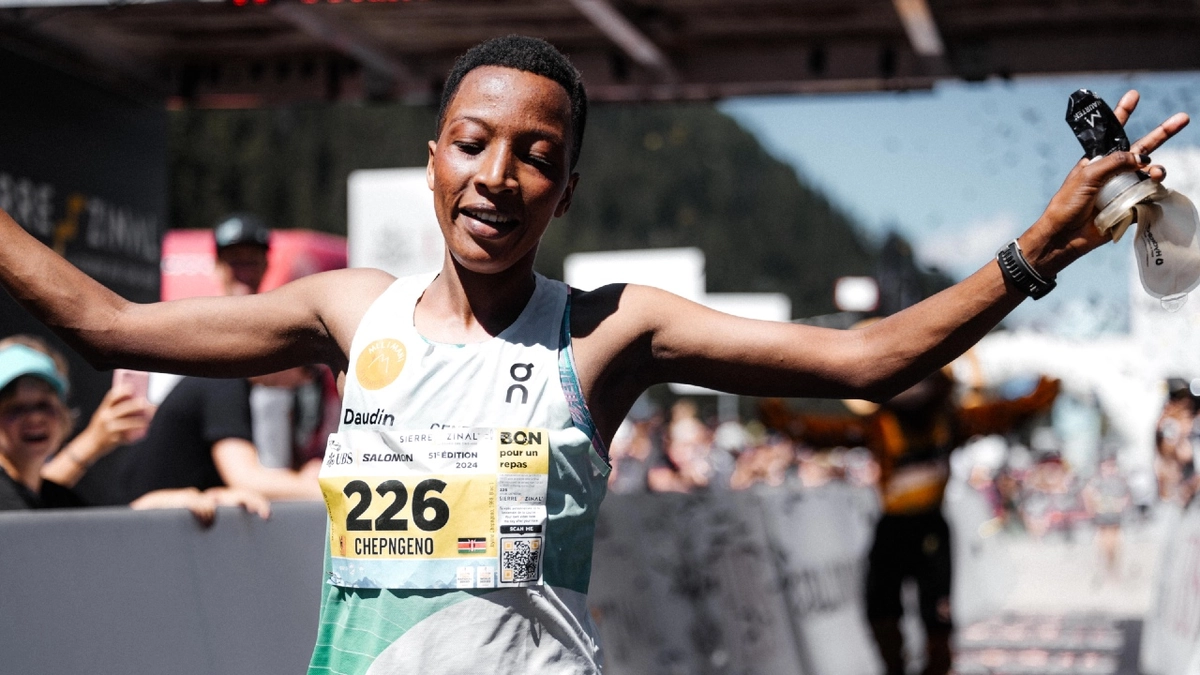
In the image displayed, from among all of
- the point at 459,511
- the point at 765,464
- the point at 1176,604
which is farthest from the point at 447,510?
the point at 765,464

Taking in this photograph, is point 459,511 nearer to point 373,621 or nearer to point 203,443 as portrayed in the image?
point 373,621

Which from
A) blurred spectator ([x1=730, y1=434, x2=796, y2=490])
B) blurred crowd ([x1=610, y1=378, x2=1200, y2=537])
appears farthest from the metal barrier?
blurred spectator ([x1=730, y1=434, x2=796, y2=490])

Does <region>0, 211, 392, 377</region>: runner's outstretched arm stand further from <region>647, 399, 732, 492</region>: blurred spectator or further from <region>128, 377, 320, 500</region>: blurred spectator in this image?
<region>647, 399, 732, 492</region>: blurred spectator

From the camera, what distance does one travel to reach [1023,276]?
2543 millimetres

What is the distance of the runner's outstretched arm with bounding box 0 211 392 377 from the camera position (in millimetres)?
2746

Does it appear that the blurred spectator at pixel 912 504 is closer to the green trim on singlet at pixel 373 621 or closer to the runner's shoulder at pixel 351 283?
the runner's shoulder at pixel 351 283

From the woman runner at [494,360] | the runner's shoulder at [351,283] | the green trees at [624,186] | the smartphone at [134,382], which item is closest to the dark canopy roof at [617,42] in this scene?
the smartphone at [134,382]

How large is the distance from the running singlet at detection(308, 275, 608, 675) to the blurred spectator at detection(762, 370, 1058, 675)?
651 centimetres

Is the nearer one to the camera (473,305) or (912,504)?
(473,305)

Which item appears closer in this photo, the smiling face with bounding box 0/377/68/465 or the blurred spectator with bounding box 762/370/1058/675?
the smiling face with bounding box 0/377/68/465

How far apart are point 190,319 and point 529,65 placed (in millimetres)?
798

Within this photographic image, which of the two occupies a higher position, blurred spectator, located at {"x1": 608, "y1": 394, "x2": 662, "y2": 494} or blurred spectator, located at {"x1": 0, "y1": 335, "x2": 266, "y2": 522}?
blurred spectator, located at {"x1": 608, "y1": 394, "x2": 662, "y2": 494}

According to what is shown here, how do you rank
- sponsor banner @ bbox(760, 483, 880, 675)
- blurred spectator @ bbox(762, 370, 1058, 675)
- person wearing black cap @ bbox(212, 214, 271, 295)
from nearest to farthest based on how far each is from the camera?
1. person wearing black cap @ bbox(212, 214, 271, 295)
2. blurred spectator @ bbox(762, 370, 1058, 675)
3. sponsor banner @ bbox(760, 483, 880, 675)

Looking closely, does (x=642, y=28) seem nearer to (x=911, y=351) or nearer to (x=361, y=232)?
(x=361, y=232)
